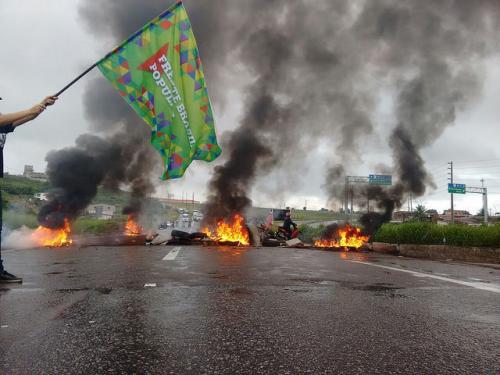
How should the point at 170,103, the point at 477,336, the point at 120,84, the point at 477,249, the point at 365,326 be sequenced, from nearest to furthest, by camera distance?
the point at 477,336
the point at 365,326
the point at 120,84
the point at 170,103
the point at 477,249

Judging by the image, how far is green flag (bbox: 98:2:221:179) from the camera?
7047 mm

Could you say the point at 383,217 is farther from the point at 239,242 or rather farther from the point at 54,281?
the point at 54,281

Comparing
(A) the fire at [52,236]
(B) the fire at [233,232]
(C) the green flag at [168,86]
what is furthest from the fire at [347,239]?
(C) the green flag at [168,86]

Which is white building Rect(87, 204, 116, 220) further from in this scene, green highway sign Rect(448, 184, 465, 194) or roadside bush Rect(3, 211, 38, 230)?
green highway sign Rect(448, 184, 465, 194)

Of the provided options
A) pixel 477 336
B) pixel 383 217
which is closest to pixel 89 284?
pixel 477 336

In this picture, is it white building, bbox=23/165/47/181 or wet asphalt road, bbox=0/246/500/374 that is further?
white building, bbox=23/165/47/181

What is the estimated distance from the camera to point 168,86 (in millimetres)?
7480

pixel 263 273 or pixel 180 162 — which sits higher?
pixel 180 162

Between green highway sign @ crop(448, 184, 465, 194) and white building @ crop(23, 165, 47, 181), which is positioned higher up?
white building @ crop(23, 165, 47, 181)

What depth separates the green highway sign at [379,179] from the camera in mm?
35594

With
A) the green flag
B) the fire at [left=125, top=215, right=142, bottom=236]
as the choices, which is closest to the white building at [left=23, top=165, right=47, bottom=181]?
the fire at [left=125, top=215, right=142, bottom=236]

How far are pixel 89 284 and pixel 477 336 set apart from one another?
170 inches

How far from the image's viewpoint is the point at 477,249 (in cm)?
1675

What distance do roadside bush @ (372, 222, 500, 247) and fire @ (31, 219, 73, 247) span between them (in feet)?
59.8
